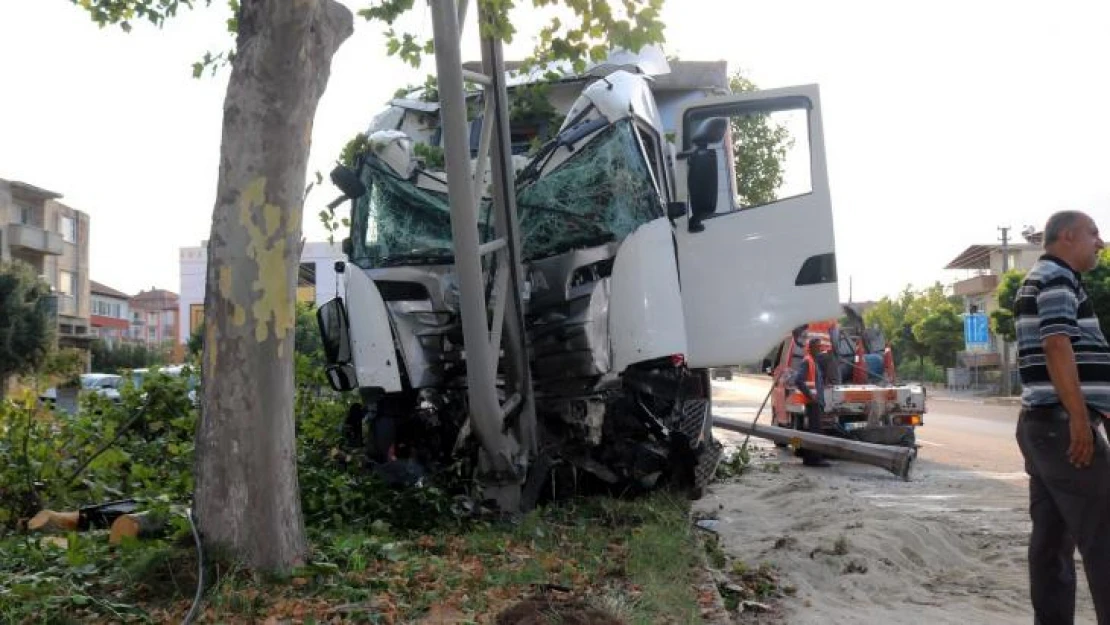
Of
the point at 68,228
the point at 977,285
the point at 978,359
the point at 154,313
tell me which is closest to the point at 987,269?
the point at 977,285

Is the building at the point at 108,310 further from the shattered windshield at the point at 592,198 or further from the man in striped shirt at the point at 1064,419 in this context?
the man in striped shirt at the point at 1064,419

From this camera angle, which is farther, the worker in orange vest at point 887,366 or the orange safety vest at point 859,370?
the worker in orange vest at point 887,366

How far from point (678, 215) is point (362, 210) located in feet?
7.75

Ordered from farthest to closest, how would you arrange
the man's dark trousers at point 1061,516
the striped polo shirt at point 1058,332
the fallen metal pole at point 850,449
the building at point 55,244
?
the building at point 55,244 → the fallen metal pole at point 850,449 → the striped polo shirt at point 1058,332 → the man's dark trousers at point 1061,516

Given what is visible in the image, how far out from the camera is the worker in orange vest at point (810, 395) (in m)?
12.8

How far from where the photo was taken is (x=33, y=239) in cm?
4822

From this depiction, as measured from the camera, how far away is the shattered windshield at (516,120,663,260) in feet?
22.0

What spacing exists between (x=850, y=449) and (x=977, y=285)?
62.6 meters

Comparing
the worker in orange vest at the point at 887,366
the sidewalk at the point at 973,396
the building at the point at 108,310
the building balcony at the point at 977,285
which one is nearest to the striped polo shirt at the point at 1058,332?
the worker in orange vest at the point at 887,366

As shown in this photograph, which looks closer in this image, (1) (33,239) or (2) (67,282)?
(1) (33,239)

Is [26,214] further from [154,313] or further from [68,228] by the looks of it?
[154,313]

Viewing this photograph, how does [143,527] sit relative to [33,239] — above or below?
below

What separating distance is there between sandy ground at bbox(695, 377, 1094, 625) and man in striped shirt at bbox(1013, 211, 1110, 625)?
85 centimetres

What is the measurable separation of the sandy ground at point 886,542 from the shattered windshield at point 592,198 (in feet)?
7.84
